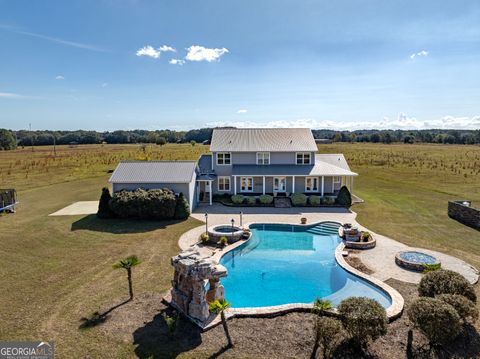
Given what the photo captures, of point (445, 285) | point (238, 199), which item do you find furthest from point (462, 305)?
point (238, 199)

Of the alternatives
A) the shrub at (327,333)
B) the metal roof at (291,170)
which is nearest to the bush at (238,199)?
the metal roof at (291,170)

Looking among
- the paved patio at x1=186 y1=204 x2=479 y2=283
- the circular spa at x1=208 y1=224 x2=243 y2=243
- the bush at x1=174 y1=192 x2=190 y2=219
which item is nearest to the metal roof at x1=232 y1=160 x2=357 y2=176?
the paved patio at x1=186 y1=204 x2=479 y2=283

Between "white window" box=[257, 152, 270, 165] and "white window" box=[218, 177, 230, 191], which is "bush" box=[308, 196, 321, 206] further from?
"white window" box=[218, 177, 230, 191]

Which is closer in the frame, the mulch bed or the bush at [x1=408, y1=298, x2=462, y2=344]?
the bush at [x1=408, y1=298, x2=462, y2=344]

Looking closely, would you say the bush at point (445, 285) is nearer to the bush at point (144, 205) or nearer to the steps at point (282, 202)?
the bush at point (144, 205)

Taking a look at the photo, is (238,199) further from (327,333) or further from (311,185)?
(327,333)
